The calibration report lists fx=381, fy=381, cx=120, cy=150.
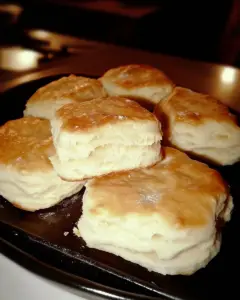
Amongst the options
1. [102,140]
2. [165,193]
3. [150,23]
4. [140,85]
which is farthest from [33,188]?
[150,23]

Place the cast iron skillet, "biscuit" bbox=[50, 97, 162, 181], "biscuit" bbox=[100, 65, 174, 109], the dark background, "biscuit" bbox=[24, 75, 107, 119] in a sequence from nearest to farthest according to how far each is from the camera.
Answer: the cast iron skillet
"biscuit" bbox=[50, 97, 162, 181]
"biscuit" bbox=[24, 75, 107, 119]
"biscuit" bbox=[100, 65, 174, 109]
the dark background

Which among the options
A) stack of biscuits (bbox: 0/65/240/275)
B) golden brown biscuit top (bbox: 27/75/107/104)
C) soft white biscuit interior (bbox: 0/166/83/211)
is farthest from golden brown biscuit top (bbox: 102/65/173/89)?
soft white biscuit interior (bbox: 0/166/83/211)

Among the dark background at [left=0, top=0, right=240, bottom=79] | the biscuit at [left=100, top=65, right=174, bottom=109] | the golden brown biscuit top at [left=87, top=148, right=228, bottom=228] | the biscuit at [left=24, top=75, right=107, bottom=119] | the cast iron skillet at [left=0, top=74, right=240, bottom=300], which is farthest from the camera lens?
the dark background at [left=0, top=0, right=240, bottom=79]

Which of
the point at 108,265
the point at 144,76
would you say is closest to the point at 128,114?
the point at 108,265

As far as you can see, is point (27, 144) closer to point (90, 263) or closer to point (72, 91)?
point (72, 91)

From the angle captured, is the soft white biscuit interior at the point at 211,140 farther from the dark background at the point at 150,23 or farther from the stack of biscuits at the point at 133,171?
the dark background at the point at 150,23

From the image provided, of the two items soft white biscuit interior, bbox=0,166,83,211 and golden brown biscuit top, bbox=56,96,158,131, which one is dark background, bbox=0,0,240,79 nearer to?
golden brown biscuit top, bbox=56,96,158,131
